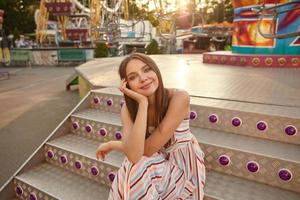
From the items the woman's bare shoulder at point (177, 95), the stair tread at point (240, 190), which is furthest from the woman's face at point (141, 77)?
the stair tread at point (240, 190)

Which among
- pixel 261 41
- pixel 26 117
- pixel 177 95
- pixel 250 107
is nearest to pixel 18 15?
pixel 26 117

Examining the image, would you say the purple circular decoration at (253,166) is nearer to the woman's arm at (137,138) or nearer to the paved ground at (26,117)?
the woman's arm at (137,138)

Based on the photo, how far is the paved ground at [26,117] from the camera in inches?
130

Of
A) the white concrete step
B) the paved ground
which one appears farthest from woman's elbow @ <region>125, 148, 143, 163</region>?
the paved ground

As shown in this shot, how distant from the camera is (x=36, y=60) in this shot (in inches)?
648

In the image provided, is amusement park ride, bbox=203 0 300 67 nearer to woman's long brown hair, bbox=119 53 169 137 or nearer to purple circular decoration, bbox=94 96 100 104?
purple circular decoration, bbox=94 96 100 104

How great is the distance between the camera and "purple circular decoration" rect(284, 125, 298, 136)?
1.98 meters

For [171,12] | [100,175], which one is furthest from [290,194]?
[171,12]

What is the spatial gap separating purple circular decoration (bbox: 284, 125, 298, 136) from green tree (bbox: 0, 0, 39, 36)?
29597mm

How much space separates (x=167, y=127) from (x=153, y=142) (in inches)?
4.2

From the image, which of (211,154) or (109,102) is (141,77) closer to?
(211,154)

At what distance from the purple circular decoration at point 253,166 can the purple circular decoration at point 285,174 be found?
140 millimetres

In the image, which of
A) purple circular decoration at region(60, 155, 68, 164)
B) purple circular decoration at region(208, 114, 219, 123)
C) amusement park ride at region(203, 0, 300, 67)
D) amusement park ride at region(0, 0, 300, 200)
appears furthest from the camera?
amusement park ride at region(203, 0, 300, 67)

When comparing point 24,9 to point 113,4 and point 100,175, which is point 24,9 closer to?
point 113,4
